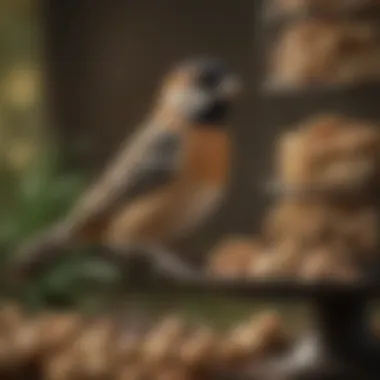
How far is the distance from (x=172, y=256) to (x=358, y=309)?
0.22 meters

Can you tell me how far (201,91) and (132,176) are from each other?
13 cm

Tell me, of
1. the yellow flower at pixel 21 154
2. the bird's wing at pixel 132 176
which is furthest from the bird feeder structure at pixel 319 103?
the yellow flower at pixel 21 154

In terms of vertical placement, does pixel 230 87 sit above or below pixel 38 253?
above

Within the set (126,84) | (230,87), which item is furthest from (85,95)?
(230,87)

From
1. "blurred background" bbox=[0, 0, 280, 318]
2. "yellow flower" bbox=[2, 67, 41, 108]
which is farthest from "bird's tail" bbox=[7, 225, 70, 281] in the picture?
"yellow flower" bbox=[2, 67, 41, 108]

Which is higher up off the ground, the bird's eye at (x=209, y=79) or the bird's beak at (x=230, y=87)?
the bird's eye at (x=209, y=79)

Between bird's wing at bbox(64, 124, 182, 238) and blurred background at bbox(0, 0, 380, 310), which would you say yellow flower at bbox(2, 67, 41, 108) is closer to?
blurred background at bbox(0, 0, 380, 310)

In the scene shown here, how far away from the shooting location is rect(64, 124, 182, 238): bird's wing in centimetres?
97

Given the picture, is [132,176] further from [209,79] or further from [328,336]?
[328,336]

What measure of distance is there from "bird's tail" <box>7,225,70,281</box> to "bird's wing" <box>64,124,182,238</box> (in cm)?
2

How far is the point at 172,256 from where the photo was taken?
3.18 feet

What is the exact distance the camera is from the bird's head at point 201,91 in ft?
3.14

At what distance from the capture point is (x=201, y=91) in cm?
96

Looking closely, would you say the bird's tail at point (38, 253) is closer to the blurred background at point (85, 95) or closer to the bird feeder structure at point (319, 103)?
the blurred background at point (85, 95)
